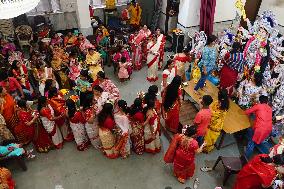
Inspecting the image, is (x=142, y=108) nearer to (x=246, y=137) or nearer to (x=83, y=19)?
(x=246, y=137)

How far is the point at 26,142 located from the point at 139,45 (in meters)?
3.70

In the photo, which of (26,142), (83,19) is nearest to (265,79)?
(26,142)

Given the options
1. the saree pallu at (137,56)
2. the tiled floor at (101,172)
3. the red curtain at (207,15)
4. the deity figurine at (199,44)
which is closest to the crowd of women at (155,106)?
the deity figurine at (199,44)

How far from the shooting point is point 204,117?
4.50 m

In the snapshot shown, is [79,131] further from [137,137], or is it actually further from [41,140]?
[137,137]

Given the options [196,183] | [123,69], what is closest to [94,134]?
[196,183]

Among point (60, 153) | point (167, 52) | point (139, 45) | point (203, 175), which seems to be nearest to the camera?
point (203, 175)

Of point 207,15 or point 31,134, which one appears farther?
point 207,15

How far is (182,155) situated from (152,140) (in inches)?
32.2

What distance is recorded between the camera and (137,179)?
479cm

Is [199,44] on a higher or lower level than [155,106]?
higher

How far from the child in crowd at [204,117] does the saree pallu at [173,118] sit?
27.3 inches

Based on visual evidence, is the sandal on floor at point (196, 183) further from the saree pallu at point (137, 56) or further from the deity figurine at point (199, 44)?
the saree pallu at point (137, 56)

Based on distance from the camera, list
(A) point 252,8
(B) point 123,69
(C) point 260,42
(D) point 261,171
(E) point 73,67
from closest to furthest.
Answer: (D) point 261,171
(C) point 260,42
(E) point 73,67
(B) point 123,69
(A) point 252,8
